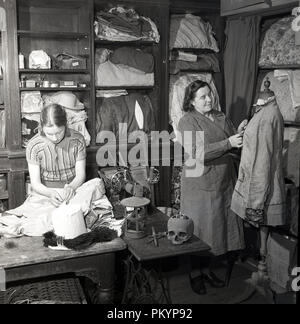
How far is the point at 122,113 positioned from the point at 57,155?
1.32 metres

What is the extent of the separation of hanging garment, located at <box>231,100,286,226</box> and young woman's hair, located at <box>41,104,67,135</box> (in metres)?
1.26

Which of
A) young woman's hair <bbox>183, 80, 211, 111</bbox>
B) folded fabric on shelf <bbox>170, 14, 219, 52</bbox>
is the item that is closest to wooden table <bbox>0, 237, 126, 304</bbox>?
young woman's hair <bbox>183, 80, 211, 111</bbox>

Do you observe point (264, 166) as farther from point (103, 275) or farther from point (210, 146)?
point (103, 275)

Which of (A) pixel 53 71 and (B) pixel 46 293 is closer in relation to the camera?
(B) pixel 46 293

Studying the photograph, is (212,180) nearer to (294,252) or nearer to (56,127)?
(294,252)

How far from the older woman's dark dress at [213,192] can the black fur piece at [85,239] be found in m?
0.99

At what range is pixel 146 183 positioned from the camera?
11.8ft

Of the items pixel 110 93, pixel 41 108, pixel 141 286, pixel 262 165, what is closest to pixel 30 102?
pixel 41 108

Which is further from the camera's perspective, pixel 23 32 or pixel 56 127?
pixel 23 32

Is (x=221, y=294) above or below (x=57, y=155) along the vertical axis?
below

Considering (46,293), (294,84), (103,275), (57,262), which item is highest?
(294,84)

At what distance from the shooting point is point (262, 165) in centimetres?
273

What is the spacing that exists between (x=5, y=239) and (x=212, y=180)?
156 cm
